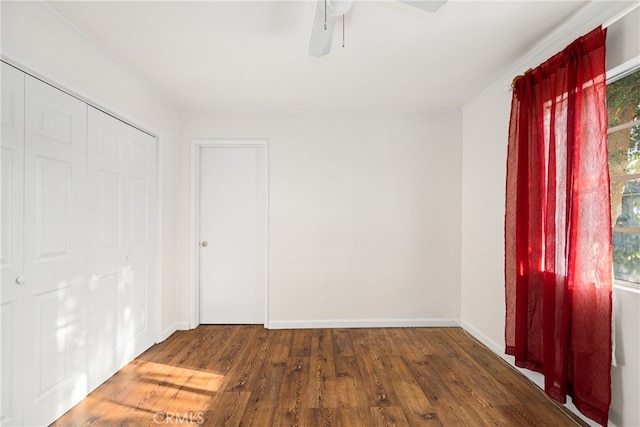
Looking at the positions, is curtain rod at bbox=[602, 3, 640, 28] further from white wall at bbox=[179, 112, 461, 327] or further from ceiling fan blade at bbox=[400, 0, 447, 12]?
white wall at bbox=[179, 112, 461, 327]

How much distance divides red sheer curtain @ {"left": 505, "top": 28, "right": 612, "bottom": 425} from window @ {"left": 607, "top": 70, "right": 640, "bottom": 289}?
178mm

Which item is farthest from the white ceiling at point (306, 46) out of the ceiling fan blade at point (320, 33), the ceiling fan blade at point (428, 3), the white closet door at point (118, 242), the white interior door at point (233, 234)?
the white interior door at point (233, 234)

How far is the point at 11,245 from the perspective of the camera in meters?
1.87

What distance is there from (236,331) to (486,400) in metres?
2.58

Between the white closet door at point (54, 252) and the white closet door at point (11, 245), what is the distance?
0.05 meters

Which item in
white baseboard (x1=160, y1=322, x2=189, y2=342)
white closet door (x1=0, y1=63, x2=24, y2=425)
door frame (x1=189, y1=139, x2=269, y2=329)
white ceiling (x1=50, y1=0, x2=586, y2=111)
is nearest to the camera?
white closet door (x1=0, y1=63, x2=24, y2=425)

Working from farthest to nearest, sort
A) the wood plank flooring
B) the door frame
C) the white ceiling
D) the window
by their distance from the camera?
the door frame < the wood plank flooring < the white ceiling < the window

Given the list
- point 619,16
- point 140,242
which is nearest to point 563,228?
point 619,16

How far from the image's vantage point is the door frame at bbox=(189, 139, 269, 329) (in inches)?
157

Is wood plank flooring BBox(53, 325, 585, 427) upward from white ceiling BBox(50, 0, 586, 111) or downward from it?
Result: downward

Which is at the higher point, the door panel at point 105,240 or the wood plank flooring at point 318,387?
the door panel at point 105,240

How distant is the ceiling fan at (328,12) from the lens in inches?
65.8

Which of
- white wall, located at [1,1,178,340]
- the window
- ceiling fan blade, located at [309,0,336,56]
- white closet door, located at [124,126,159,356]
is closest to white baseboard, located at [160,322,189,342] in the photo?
white wall, located at [1,1,178,340]

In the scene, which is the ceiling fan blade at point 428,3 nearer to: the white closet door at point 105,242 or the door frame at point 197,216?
the white closet door at point 105,242
